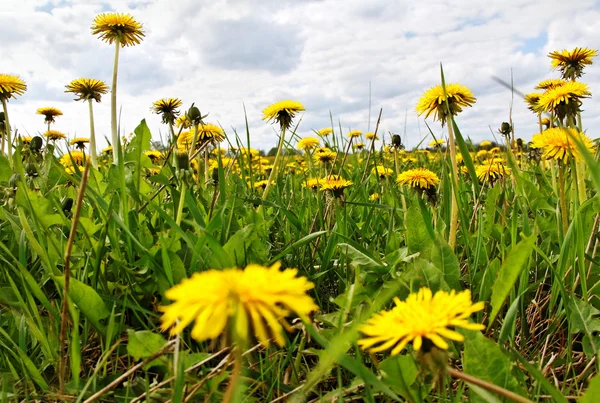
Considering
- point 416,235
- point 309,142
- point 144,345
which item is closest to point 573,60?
point 416,235

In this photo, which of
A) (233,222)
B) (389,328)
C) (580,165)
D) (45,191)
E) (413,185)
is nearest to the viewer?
(389,328)

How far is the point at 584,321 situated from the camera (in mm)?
1238

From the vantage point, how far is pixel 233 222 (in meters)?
1.95

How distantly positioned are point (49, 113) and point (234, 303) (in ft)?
Result: 17.2

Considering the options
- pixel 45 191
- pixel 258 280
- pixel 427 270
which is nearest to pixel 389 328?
pixel 258 280

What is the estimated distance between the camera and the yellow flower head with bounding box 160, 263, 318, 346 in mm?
594

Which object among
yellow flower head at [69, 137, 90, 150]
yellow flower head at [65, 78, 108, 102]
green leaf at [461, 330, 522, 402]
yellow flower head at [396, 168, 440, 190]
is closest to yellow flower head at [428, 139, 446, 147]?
yellow flower head at [396, 168, 440, 190]

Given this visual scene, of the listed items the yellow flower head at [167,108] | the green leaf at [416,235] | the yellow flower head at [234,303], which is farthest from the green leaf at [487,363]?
the yellow flower head at [167,108]

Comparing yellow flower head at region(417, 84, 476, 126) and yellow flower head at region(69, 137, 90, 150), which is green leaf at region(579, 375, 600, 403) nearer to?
yellow flower head at region(417, 84, 476, 126)

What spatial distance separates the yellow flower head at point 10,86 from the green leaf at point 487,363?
2.78 meters

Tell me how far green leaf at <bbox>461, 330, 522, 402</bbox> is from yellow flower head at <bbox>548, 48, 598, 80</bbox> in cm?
273

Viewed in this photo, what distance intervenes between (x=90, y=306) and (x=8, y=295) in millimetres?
380

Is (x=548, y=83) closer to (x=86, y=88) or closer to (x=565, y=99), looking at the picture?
(x=565, y=99)

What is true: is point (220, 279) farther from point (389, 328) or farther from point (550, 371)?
point (550, 371)
